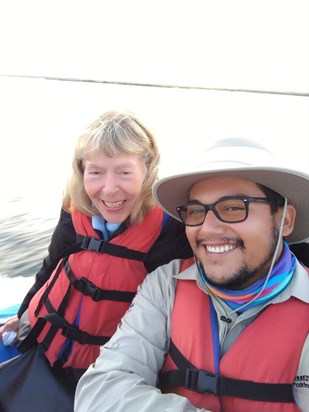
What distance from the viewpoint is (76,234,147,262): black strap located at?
6.21 feet

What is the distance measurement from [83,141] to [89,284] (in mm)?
625

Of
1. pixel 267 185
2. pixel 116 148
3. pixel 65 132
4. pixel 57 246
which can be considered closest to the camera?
pixel 267 185

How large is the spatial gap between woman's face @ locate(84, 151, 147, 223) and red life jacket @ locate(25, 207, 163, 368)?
0.13 m

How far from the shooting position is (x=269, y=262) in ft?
4.48

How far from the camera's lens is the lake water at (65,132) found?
426 cm

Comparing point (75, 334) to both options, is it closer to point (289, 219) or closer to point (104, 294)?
point (104, 294)

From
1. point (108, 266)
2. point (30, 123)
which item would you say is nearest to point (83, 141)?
point (108, 266)

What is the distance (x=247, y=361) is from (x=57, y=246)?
1.18m

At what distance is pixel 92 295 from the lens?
6.11 ft

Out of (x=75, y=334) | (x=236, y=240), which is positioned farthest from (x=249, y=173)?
(x=75, y=334)

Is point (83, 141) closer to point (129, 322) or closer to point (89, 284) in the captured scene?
point (89, 284)

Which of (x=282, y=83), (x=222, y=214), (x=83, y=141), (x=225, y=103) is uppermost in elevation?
(x=83, y=141)

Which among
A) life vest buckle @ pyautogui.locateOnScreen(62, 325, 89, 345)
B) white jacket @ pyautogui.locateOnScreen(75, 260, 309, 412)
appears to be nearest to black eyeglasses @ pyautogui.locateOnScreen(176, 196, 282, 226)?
white jacket @ pyautogui.locateOnScreen(75, 260, 309, 412)

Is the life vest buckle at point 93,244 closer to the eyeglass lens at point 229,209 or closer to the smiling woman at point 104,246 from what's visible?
the smiling woman at point 104,246
